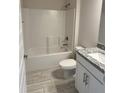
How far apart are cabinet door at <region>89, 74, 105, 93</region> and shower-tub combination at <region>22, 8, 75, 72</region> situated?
1.72 metres

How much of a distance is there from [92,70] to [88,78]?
0.21 metres

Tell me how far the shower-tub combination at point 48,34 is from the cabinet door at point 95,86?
5.65 feet

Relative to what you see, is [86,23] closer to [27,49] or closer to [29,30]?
[29,30]

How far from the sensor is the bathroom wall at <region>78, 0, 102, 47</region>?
7.53 feet

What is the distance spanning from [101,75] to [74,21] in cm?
213

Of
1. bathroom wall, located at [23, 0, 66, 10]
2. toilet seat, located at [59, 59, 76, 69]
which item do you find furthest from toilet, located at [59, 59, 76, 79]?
bathroom wall, located at [23, 0, 66, 10]

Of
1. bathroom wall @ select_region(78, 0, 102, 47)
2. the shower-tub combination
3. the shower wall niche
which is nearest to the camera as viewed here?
bathroom wall @ select_region(78, 0, 102, 47)

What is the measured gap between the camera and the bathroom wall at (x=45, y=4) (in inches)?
130

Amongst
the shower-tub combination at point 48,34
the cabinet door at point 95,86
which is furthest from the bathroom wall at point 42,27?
the cabinet door at point 95,86

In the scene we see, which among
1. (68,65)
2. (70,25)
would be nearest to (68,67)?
(68,65)

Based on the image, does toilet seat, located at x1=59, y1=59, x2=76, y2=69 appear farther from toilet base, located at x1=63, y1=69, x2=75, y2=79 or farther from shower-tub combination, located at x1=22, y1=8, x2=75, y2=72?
shower-tub combination, located at x1=22, y1=8, x2=75, y2=72
